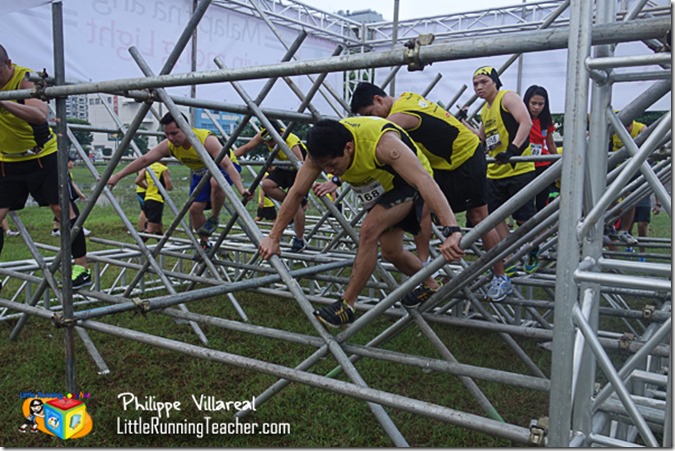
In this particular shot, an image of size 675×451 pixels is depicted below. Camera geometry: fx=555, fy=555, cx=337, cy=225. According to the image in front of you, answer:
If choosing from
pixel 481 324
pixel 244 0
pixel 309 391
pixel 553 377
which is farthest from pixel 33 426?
pixel 244 0

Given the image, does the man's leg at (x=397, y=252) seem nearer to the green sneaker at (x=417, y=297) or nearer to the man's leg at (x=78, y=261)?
the green sneaker at (x=417, y=297)

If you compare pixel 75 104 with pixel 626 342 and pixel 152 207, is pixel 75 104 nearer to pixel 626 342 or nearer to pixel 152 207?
pixel 152 207

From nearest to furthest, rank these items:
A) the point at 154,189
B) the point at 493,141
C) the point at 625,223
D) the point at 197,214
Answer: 1. the point at 493,141
2. the point at 197,214
3. the point at 625,223
4. the point at 154,189

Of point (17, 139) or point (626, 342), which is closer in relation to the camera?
point (626, 342)

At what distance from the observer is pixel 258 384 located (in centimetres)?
367

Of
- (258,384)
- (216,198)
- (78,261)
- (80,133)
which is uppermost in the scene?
(80,133)

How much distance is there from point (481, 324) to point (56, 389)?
8.63ft

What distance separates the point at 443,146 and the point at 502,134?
3.67 feet

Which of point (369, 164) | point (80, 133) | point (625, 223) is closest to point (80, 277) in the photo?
point (369, 164)

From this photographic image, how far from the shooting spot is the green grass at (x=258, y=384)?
119 inches

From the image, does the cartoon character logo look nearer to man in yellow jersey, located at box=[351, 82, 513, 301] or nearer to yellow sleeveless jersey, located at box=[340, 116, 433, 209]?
yellow sleeveless jersey, located at box=[340, 116, 433, 209]

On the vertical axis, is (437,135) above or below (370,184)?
above

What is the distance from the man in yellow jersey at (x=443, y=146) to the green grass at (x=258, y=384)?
773 millimetres
